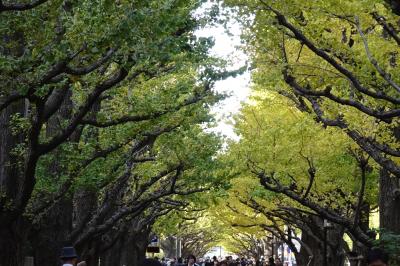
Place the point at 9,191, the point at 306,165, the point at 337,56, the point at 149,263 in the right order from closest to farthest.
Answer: the point at 149,263, the point at 337,56, the point at 9,191, the point at 306,165

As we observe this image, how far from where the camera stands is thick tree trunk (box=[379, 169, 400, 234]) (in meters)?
17.2

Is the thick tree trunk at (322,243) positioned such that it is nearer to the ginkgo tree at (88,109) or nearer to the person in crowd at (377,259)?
the ginkgo tree at (88,109)

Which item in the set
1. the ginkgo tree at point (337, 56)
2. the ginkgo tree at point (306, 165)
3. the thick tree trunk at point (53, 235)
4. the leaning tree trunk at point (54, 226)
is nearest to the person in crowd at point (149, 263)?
the ginkgo tree at point (337, 56)

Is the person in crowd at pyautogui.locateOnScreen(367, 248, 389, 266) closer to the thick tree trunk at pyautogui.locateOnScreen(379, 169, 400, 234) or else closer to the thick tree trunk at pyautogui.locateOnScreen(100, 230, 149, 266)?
the thick tree trunk at pyautogui.locateOnScreen(379, 169, 400, 234)

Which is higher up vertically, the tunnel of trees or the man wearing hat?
the tunnel of trees

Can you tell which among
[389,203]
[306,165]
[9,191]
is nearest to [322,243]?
[306,165]

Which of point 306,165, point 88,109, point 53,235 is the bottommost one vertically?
point 53,235

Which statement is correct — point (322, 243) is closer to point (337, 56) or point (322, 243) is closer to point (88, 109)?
point (337, 56)

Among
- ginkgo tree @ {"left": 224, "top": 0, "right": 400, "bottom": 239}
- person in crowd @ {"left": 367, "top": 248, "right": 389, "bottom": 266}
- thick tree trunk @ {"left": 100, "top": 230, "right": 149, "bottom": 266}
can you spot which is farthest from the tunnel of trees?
thick tree trunk @ {"left": 100, "top": 230, "right": 149, "bottom": 266}

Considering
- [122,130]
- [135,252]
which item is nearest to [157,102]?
[122,130]

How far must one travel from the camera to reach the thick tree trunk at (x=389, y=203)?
56.4 feet

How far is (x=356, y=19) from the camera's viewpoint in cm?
1107

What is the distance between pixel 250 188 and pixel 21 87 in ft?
61.7

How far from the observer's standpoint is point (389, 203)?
17.4 meters
